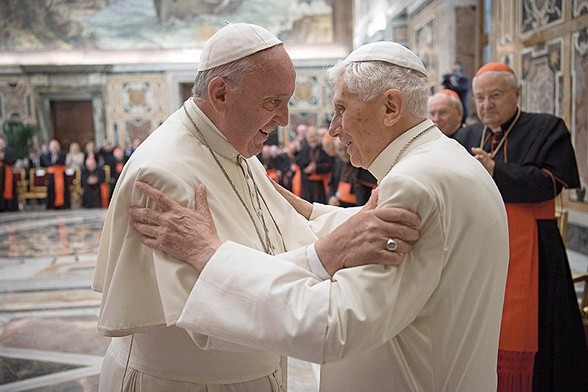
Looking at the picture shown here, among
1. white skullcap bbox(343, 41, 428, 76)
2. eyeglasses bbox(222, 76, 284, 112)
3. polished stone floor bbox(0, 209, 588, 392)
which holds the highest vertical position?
white skullcap bbox(343, 41, 428, 76)

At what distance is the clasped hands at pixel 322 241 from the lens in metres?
1.38

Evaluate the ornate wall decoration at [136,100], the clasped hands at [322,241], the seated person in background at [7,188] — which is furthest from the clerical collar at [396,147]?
the ornate wall decoration at [136,100]

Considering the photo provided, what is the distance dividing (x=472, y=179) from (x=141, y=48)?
2069 cm

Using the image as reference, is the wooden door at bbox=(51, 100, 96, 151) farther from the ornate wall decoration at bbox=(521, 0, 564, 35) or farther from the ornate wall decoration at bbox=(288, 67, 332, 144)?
the ornate wall decoration at bbox=(521, 0, 564, 35)

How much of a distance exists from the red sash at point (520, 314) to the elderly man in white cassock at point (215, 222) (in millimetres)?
1757

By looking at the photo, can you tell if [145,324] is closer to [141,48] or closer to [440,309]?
[440,309]

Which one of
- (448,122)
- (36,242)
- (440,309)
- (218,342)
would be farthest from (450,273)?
(36,242)

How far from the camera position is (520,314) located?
131 inches

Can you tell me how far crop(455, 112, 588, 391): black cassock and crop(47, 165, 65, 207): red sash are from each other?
44.5 feet

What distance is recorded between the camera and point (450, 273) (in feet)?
4.85

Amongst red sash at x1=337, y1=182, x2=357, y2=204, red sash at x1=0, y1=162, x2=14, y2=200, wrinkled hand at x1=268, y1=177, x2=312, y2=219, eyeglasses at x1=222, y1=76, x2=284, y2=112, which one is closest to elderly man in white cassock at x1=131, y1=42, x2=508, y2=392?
eyeglasses at x1=222, y1=76, x2=284, y2=112

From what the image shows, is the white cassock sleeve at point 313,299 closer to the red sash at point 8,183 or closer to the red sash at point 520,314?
the red sash at point 520,314

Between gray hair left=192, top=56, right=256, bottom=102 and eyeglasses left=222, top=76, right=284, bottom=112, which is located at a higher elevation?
gray hair left=192, top=56, right=256, bottom=102

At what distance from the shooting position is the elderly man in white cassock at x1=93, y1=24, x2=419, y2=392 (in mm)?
1515
